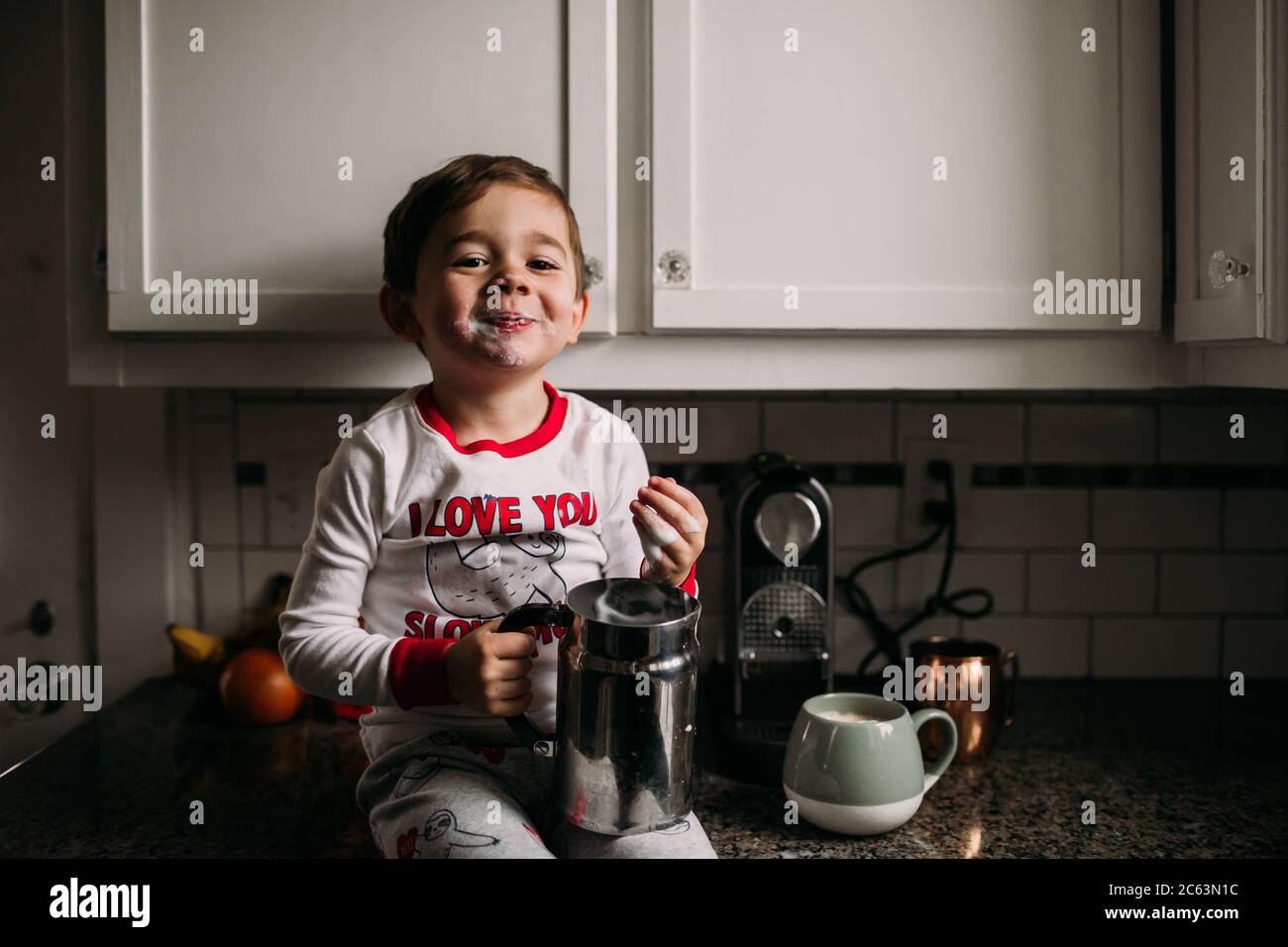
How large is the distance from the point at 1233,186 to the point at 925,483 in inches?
21.0

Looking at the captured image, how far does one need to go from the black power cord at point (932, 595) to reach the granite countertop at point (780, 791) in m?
0.16

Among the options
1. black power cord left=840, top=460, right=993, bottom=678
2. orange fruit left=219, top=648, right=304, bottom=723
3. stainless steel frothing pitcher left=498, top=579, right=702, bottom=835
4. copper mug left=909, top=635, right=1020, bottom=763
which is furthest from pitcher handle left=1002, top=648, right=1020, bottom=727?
A: orange fruit left=219, top=648, right=304, bottom=723

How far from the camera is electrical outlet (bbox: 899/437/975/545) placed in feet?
4.43

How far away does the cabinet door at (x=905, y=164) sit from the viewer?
1.00m

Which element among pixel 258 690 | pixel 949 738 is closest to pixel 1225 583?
pixel 949 738

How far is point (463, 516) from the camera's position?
0.91 meters

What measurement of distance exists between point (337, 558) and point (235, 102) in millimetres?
487

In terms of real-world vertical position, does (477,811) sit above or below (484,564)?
below

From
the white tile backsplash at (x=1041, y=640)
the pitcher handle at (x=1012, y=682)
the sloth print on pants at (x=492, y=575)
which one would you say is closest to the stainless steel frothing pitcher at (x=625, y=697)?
the sloth print on pants at (x=492, y=575)

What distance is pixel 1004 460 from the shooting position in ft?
4.45

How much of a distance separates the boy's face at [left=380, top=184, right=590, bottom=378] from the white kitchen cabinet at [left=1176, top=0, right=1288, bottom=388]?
630mm

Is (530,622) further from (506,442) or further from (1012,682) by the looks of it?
(1012,682)
